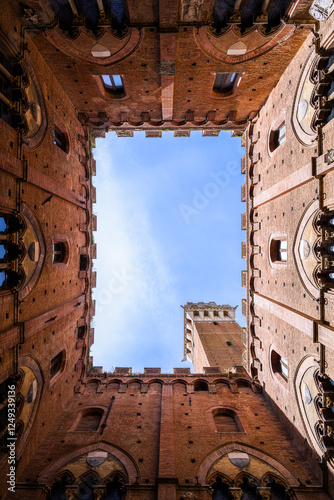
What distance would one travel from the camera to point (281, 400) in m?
13.9

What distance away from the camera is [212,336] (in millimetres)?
31328

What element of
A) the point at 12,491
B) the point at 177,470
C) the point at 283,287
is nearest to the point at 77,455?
the point at 12,491

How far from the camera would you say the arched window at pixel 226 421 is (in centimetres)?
1372

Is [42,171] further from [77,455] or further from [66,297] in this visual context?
[77,455]

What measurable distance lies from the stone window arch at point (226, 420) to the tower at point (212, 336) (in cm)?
747

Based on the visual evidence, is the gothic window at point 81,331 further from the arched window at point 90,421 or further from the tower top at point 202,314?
the tower top at point 202,314

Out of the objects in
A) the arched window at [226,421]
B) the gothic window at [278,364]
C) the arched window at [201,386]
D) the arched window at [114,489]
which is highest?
the gothic window at [278,364]

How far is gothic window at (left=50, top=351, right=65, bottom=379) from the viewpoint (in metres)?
14.5

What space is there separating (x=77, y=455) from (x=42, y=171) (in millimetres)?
12399

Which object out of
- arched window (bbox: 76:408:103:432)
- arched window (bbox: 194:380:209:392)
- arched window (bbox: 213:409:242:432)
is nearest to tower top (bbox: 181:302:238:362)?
arched window (bbox: 194:380:209:392)

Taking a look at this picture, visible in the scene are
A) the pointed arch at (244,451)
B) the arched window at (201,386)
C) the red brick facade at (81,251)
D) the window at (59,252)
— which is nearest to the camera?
the red brick facade at (81,251)

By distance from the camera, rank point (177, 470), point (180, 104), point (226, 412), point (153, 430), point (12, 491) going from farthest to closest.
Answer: point (180, 104)
point (226, 412)
point (153, 430)
point (177, 470)
point (12, 491)

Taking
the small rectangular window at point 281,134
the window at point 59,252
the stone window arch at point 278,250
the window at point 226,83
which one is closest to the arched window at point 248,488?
the stone window arch at point 278,250

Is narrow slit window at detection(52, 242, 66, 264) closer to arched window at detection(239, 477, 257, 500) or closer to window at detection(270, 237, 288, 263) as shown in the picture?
window at detection(270, 237, 288, 263)
